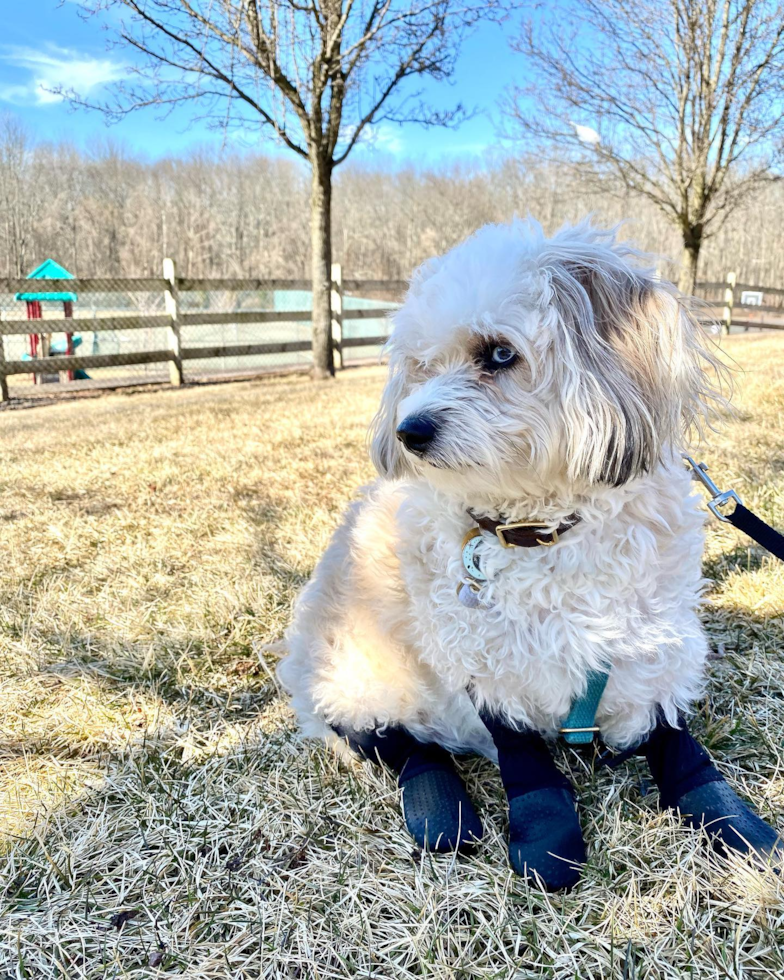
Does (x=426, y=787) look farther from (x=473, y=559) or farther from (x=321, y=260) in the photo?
(x=321, y=260)

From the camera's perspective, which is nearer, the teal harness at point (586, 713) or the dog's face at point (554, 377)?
the dog's face at point (554, 377)

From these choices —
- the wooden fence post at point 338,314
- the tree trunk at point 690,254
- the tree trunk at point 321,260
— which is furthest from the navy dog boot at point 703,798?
the wooden fence post at point 338,314

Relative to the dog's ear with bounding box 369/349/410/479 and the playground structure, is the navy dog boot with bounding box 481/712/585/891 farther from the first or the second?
the playground structure

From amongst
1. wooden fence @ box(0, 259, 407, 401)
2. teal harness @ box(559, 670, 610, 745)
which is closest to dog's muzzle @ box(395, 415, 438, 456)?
teal harness @ box(559, 670, 610, 745)

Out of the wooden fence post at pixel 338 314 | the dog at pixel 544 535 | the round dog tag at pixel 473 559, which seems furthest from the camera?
the wooden fence post at pixel 338 314

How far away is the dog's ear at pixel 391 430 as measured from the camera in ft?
5.84

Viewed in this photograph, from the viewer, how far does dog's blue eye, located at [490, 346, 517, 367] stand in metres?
1.49

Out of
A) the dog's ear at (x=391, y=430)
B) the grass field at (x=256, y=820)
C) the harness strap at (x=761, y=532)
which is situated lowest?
the grass field at (x=256, y=820)

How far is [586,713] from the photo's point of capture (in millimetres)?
1562

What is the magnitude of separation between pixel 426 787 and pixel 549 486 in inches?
32.4

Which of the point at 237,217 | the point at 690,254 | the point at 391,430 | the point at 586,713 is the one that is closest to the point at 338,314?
the point at 690,254

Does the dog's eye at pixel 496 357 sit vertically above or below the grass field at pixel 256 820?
above

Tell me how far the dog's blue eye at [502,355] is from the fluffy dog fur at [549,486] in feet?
0.05

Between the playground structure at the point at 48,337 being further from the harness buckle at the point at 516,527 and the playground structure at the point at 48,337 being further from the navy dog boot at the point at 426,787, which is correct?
the harness buckle at the point at 516,527
